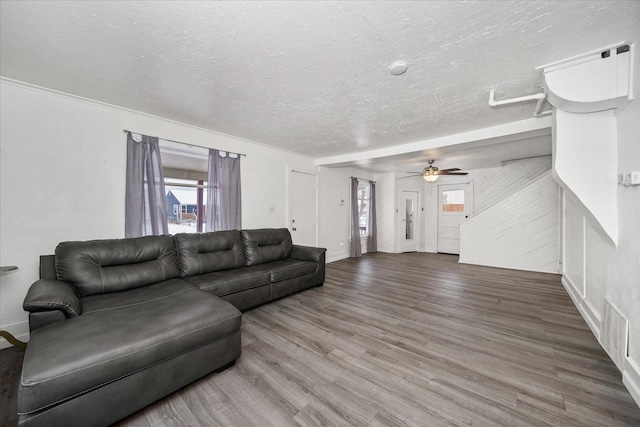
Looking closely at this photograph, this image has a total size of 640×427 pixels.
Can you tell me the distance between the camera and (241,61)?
185 cm

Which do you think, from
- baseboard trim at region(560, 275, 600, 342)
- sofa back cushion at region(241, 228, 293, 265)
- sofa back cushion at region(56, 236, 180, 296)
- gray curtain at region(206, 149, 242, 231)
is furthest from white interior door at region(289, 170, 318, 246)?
baseboard trim at region(560, 275, 600, 342)

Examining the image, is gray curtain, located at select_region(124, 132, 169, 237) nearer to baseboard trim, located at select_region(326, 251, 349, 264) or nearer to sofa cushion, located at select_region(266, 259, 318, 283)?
sofa cushion, located at select_region(266, 259, 318, 283)

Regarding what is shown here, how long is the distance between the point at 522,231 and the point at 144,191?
7.03 m

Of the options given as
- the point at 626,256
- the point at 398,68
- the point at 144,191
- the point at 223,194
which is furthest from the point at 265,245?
the point at 626,256

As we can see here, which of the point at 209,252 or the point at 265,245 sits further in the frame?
the point at 265,245

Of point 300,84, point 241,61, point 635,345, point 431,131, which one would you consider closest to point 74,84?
point 241,61

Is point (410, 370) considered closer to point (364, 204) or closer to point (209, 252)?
point (209, 252)

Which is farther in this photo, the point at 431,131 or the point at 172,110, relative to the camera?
the point at 431,131

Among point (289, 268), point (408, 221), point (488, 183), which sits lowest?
point (289, 268)

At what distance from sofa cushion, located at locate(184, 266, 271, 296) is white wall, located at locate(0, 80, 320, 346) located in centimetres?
126

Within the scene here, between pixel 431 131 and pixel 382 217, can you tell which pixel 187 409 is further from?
pixel 382 217

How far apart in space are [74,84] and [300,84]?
226 cm

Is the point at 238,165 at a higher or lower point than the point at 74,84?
lower

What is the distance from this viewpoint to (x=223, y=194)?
3723 mm
